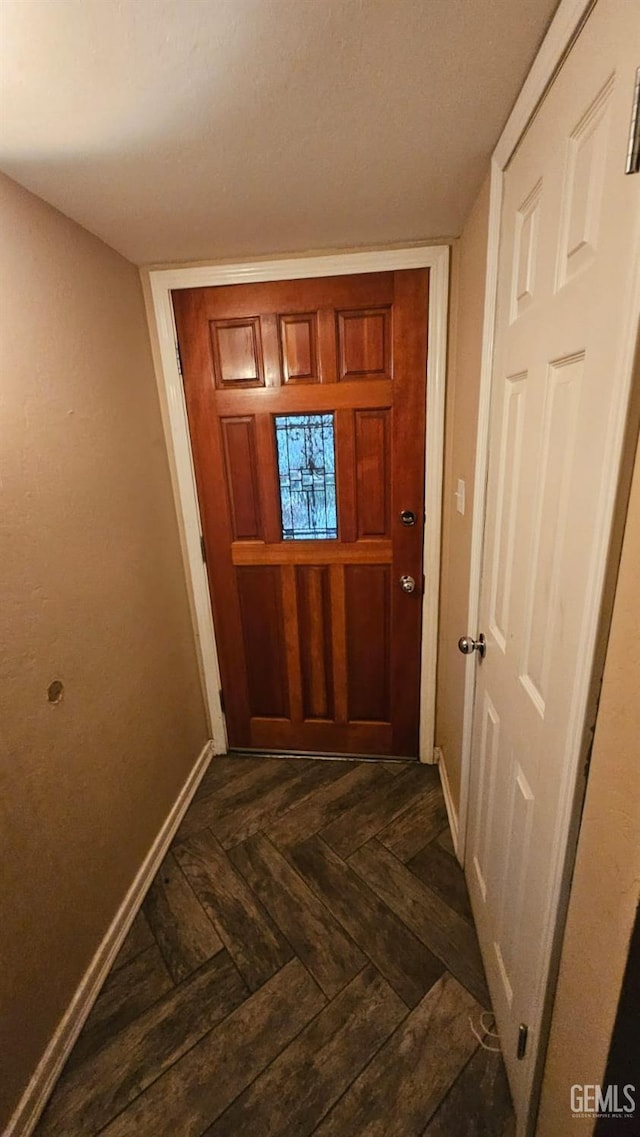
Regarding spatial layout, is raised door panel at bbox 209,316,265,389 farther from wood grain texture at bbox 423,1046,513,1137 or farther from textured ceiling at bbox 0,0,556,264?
wood grain texture at bbox 423,1046,513,1137

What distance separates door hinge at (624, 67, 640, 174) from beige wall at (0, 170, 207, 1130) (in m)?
1.22

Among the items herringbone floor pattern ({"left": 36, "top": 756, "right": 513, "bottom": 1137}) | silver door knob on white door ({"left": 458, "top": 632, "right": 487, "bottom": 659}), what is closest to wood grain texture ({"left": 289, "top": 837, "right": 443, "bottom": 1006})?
herringbone floor pattern ({"left": 36, "top": 756, "right": 513, "bottom": 1137})

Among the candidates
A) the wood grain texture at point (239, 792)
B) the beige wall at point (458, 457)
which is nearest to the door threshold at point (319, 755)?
the wood grain texture at point (239, 792)

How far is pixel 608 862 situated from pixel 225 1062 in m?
1.16

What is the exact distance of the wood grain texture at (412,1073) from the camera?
1.00 meters

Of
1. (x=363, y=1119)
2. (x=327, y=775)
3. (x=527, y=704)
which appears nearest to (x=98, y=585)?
(x=527, y=704)

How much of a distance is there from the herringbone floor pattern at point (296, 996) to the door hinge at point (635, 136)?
1.78 meters

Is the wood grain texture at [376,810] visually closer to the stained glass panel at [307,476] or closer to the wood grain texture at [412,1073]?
the wood grain texture at [412,1073]

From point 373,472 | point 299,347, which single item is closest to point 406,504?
point 373,472

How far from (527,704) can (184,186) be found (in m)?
1.49

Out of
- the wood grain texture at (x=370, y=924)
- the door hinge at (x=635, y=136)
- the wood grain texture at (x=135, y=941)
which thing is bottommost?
the wood grain texture at (x=135, y=941)

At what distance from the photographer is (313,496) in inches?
71.9

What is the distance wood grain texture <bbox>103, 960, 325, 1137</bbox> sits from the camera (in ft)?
3.35

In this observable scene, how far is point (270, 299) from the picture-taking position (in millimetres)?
1646
